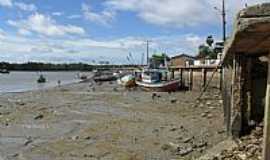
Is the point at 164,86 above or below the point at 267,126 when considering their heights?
below

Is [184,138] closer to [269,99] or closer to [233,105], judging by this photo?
[233,105]

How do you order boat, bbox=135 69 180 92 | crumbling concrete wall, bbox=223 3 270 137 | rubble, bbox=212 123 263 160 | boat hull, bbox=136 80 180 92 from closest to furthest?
1. rubble, bbox=212 123 263 160
2. crumbling concrete wall, bbox=223 3 270 137
3. boat hull, bbox=136 80 180 92
4. boat, bbox=135 69 180 92

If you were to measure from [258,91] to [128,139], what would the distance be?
589cm

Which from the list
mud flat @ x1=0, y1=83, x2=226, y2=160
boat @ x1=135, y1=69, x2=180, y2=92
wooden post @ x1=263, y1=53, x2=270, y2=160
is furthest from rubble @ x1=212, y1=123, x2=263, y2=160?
boat @ x1=135, y1=69, x2=180, y2=92

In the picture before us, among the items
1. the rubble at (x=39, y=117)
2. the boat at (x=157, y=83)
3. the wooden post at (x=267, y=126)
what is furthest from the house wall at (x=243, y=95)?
the boat at (x=157, y=83)

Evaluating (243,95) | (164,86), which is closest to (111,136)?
(243,95)

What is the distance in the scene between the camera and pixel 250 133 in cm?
1216

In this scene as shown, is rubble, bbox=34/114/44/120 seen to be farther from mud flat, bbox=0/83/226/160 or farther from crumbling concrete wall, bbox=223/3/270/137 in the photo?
crumbling concrete wall, bbox=223/3/270/137

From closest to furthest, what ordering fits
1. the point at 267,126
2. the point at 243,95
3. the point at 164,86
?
1. the point at 267,126
2. the point at 243,95
3. the point at 164,86

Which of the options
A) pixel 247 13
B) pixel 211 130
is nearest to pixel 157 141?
pixel 211 130

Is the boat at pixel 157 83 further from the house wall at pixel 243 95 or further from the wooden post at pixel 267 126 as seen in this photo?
the wooden post at pixel 267 126

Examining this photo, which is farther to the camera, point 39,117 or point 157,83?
point 157,83

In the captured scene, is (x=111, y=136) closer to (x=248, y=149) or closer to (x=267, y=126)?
(x=248, y=149)

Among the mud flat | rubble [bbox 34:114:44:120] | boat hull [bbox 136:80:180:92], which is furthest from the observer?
boat hull [bbox 136:80:180:92]
